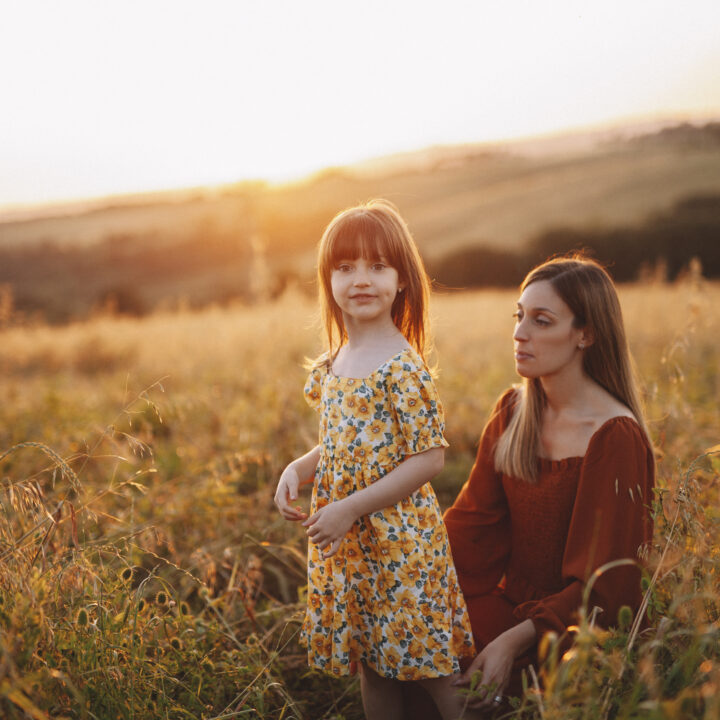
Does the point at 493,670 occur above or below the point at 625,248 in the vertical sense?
below

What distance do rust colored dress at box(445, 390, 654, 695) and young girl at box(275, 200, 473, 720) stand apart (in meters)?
0.24

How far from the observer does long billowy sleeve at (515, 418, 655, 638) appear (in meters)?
1.89

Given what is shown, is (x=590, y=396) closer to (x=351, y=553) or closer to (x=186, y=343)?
(x=351, y=553)

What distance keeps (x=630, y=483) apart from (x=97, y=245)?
74.5 ft

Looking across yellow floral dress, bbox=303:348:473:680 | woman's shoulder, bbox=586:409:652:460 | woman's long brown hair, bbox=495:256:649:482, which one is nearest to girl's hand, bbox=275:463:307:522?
yellow floral dress, bbox=303:348:473:680

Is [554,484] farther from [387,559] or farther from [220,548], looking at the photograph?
[220,548]

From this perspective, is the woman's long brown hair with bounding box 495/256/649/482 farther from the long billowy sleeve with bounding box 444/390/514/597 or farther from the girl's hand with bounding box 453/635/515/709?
the girl's hand with bounding box 453/635/515/709

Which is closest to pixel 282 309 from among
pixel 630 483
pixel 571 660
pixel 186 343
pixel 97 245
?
pixel 186 343

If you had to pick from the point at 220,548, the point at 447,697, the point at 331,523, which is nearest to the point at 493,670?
the point at 447,697

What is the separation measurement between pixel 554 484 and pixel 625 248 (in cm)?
1737

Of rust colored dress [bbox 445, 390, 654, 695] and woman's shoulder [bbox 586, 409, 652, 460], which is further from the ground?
woman's shoulder [bbox 586, 409, 652, 460]

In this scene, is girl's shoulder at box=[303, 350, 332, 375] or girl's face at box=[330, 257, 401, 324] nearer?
girl's face at box=[330, 257, 401, 324]

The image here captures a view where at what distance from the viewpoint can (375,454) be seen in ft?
6.45

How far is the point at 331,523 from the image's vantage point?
183 cm
